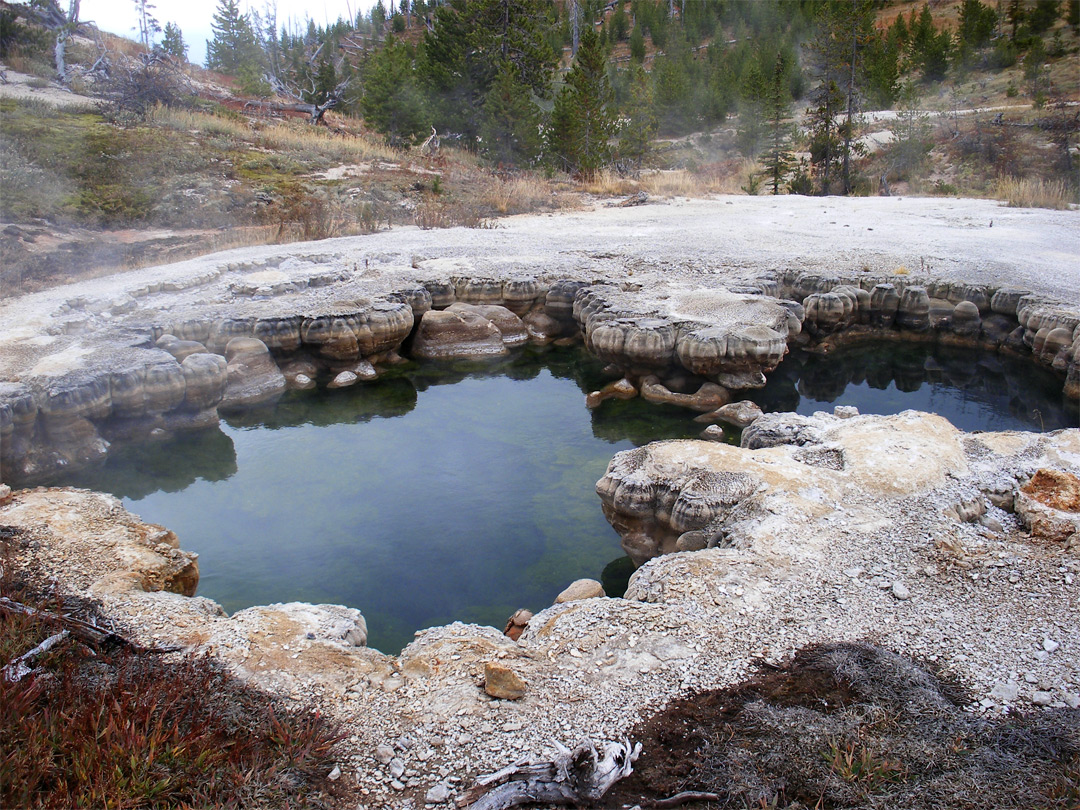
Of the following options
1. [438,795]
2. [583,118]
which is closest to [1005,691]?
[438,795]

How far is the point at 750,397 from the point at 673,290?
6.92ft

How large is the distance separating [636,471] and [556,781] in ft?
10.3

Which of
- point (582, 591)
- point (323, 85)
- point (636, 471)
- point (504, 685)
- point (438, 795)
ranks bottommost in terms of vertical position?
point (582, 591)

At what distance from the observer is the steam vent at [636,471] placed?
342 centimetres

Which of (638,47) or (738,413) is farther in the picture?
(638,47)

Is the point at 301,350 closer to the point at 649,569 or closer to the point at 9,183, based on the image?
the point at 649,569

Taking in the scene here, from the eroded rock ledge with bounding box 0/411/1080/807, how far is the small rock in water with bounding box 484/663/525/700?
0.03m

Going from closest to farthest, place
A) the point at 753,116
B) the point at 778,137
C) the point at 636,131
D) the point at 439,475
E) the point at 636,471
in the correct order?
the point at 636,471 < the point at 439,475 < the point at 778,137 < the point at 636,131 < the point at 753,116

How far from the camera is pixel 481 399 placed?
9258 millimetres

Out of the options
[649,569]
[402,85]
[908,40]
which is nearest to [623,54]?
[908,40]

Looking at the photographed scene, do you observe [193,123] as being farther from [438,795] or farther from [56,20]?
[438,795]

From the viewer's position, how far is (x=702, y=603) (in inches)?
156

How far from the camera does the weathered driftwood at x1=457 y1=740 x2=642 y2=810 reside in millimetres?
2729

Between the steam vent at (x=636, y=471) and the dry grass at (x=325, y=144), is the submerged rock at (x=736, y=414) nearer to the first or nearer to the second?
the steam vent at (x=636, y=471)
